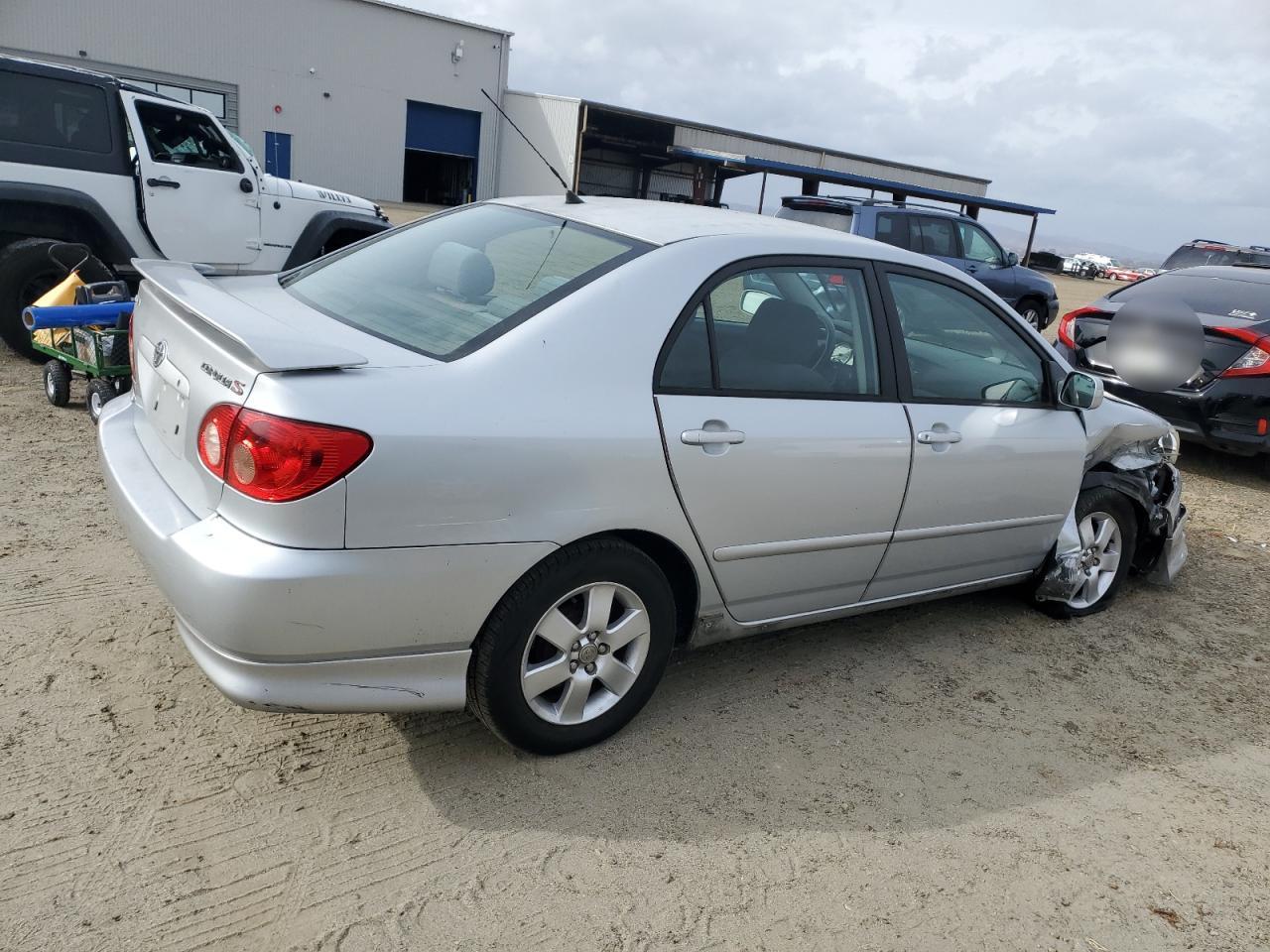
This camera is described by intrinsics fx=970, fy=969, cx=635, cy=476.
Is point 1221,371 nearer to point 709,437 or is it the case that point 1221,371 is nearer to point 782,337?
point 782,337

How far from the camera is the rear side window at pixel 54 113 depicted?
6.86 metres

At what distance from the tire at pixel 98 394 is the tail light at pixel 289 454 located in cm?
404

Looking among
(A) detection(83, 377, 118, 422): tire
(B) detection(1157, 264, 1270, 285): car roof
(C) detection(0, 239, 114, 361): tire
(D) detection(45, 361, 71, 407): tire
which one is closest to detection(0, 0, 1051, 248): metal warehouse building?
(C) detection(0, 239, 114, 361): tire

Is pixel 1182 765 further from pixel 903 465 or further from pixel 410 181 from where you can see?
pixel 410 181

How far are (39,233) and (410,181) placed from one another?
25553 millimetres

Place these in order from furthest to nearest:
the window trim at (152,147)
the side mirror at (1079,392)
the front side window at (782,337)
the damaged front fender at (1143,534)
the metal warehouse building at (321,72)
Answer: the metal warehouse building at (321,72)
the window trim at (152,147)
the damaged front fender at (1143,534)
the side mirror at (1079,392)
the front side window at (782,337)

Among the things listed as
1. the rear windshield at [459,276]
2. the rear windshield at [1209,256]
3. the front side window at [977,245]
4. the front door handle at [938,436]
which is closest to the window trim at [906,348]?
the front door handle at [938,436]

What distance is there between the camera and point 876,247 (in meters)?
3.62

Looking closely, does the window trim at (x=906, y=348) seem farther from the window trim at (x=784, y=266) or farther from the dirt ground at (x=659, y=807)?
the dirt ground at (x=659, y=807)

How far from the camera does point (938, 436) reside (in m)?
3.52

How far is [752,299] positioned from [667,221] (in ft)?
1.31

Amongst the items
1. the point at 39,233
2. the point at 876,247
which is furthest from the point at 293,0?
the point at 876,247

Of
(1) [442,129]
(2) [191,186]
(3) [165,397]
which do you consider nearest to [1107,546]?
(3) [165,397]

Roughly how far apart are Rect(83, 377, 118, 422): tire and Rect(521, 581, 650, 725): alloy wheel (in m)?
4.20
